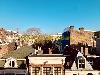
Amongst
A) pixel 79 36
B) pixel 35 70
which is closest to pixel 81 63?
pixel 35 70

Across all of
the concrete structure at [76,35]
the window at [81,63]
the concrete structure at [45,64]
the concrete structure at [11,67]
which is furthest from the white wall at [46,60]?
the concrete structure at [76,35]

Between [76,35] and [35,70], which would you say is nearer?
[35,70]

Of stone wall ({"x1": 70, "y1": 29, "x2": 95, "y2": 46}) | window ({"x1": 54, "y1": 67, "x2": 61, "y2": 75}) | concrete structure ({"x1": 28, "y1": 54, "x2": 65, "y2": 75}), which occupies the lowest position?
window ({"x1": 54, "y1": 67, "x2": 61, "y2": 75})

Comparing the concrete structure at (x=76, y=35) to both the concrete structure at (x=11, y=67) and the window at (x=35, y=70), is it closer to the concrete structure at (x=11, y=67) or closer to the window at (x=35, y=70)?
the concrete structure at (x=11, y=67)

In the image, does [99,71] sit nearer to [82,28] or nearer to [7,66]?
[7,66]

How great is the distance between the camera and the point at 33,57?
139 feet

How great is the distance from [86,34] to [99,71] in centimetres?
2775

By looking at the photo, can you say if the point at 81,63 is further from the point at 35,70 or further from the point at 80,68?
the point at 35,70

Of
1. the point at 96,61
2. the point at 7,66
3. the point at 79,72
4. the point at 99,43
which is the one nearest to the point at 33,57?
the point at 7,66

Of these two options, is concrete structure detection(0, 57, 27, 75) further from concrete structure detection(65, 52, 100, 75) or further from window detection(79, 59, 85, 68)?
window detection(79, 59, 85, 68)

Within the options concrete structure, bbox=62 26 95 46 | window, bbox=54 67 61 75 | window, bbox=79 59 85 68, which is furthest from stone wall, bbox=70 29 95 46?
window, bbox=54 67 61 75

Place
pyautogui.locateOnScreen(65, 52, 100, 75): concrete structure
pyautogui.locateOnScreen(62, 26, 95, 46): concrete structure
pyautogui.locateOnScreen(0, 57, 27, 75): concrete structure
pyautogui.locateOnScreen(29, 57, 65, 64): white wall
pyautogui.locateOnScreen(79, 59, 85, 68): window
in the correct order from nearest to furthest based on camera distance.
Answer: pyautogui.locateOnScreen(0, 57, 27, 75): concrete structure < pyautogui.locateOnScreen(29, 57, 65, 64): white wall < pyautogui.locateOnScreen(65, 52, 100, 75): concrete structure < pyautogui.locateOnScreen(79, 59, 85, 68): window < pyautogui.locateOnScreen(62, 26, 95, 46): concrete structure

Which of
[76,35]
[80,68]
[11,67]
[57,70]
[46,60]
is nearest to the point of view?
[46,60]

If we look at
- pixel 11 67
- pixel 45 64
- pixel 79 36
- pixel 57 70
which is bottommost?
pixel 57 70
